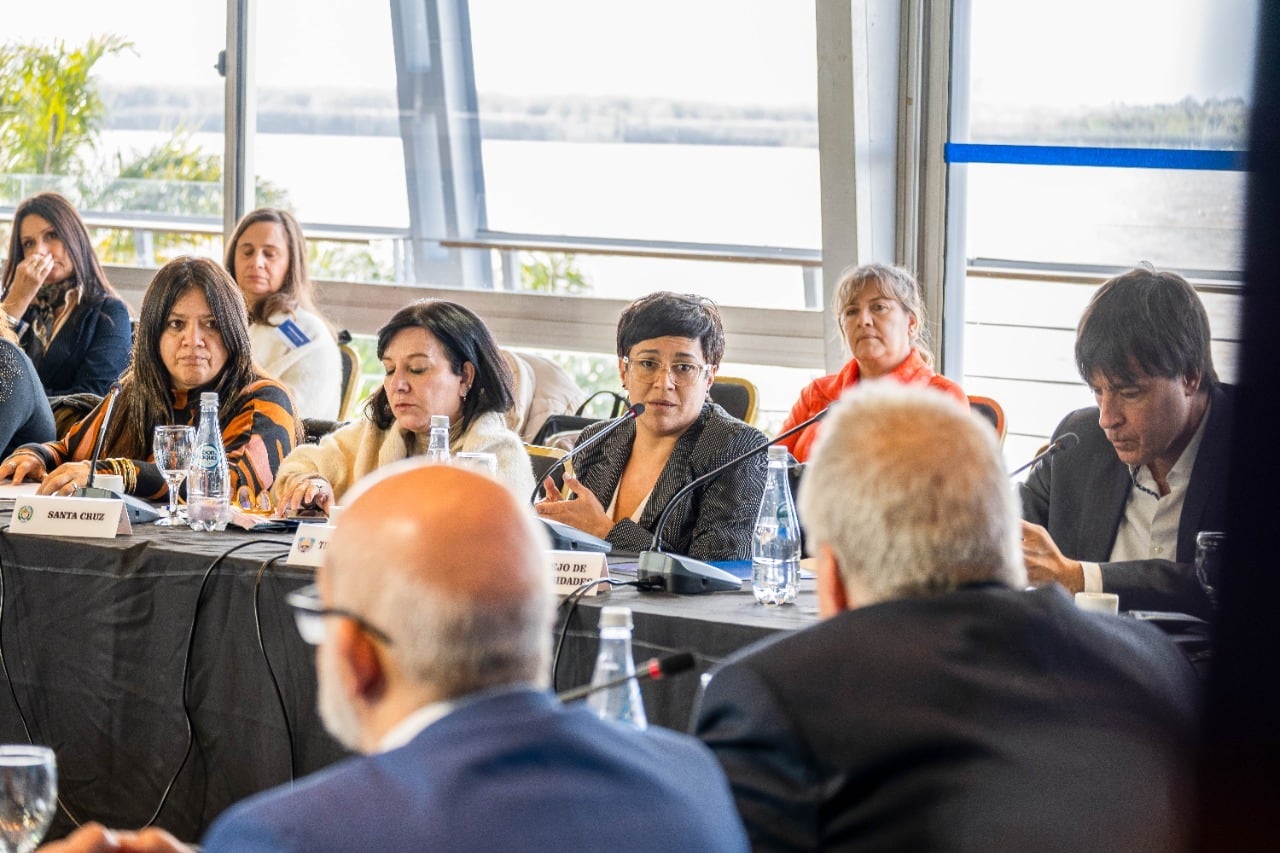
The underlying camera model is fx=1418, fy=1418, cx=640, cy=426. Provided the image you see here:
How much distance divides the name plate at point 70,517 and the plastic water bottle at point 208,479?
0.14 meters

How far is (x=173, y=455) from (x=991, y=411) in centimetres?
199

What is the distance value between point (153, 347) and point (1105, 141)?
9.66 ft

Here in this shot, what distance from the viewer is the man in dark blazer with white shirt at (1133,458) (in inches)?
84.9

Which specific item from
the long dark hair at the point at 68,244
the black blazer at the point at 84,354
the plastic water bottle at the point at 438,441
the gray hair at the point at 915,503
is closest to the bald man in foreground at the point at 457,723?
the gray hair at the point at 915,503

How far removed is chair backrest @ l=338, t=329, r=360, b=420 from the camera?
4926 millimetres

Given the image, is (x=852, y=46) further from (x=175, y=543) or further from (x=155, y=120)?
(x=155, y=120)

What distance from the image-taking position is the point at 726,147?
5.29 metres

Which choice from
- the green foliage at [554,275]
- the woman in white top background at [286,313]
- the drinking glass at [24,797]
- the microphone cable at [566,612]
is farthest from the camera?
the green foliage at [554,275]

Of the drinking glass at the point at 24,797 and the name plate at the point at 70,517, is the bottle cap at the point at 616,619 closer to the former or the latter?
the drinking glass at the point at 24,797

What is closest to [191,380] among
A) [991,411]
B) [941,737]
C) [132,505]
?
[132,505]

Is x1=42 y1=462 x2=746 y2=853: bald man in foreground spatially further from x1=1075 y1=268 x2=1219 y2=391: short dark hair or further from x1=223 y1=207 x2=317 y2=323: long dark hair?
x1=223 y1=207 x2=317 y2=323: long dark hair

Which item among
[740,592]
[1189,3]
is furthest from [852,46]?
[1189,3]

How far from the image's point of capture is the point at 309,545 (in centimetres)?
238

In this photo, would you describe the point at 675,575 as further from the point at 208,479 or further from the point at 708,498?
the point at 208,479
